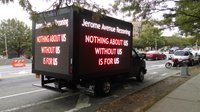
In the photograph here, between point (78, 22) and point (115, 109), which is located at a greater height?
point (78, 22)

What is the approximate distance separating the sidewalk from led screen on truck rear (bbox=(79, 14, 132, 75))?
221 centimetres

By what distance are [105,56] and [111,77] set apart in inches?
38.3

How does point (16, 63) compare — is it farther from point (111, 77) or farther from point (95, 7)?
point (95, 7)

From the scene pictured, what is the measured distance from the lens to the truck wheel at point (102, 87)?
985 centimetres

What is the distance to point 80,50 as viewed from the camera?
8680 mm

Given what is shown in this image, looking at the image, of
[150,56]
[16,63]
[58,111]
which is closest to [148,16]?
[58,111]

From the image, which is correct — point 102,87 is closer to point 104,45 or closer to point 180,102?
point 104,45

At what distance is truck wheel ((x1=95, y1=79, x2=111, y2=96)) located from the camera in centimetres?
985

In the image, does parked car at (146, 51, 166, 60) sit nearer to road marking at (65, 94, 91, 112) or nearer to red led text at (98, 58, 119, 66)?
red led text at (98, 58, 119, 66)

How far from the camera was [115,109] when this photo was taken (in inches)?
319

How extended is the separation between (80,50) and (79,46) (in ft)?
0.42

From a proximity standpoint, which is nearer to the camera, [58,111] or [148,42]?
[58,111]

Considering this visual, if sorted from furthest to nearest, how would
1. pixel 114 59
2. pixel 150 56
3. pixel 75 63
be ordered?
pixel 150 56 → pixel 114 59 → pixel 75 63

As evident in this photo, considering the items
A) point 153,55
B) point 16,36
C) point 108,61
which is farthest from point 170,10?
point 16,36
